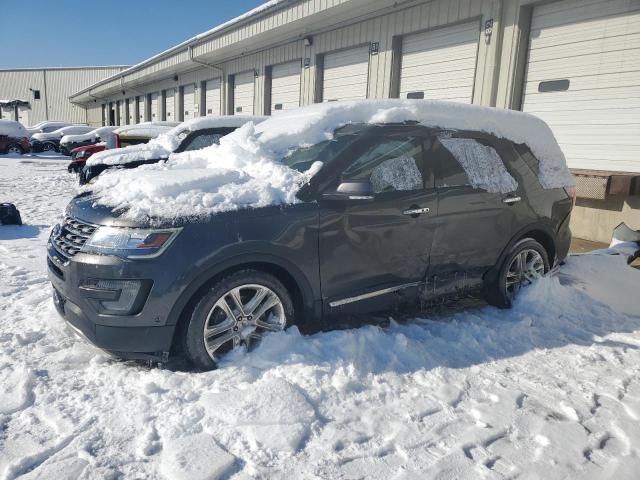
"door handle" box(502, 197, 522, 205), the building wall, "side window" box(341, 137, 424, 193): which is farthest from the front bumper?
the building wall

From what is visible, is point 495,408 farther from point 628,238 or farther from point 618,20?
point 618,20

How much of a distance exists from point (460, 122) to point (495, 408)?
2402 millimetres

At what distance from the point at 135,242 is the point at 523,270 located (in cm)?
349

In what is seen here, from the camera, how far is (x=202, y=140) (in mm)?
8711

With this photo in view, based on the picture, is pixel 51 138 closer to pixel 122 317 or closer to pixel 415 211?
pixel 122 317

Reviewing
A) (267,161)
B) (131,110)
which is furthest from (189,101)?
(267,161)

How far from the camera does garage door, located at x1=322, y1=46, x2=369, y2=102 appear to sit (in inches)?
435

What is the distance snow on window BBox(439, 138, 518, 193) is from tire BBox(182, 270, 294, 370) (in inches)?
75.7

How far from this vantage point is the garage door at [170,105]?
22359 millimetres

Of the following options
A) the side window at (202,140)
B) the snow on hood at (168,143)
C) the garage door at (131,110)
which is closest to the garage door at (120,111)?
the garage door at (131,110)

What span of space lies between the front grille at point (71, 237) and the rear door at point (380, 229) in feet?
5.07

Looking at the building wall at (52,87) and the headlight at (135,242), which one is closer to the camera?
the headlight at (135,242)

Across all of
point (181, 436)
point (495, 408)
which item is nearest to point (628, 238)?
point (495, 408)

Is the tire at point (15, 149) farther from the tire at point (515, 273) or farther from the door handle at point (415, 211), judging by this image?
the tire at point (515, 273)
